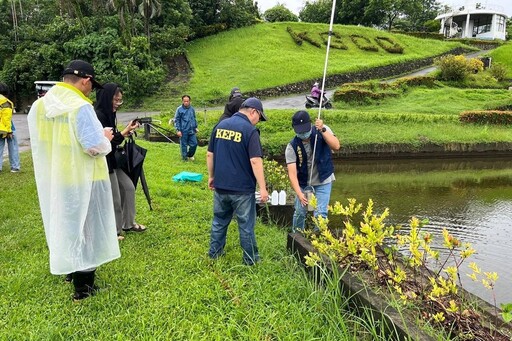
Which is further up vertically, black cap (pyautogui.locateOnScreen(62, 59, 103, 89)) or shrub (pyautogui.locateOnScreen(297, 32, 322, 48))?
shrub (pyautogui.locateOnScreen(297, 32, 322, 48))

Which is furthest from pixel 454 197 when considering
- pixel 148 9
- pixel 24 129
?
pixel 148 9

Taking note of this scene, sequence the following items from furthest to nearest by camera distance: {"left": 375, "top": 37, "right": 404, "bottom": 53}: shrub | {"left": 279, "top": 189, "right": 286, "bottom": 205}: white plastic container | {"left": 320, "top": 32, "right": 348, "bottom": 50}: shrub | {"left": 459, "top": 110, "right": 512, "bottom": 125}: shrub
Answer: {"left": 375, "top": 37, "right": 404, "bottom": 53}: shrub < {"left": 320, "top": 32, "right": 348, "bottom": 50}: shrub < {"left": 459, "top": 110, "right": 512, "bottom": 125}: shrub < {"left": 279, "top": 189, "right": 286, "bottom": 205}: white plastic container

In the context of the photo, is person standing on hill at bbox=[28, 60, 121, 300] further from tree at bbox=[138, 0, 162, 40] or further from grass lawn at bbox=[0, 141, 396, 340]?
tree at bbox=[138, 0, 162, 40]

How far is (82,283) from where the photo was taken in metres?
3.45

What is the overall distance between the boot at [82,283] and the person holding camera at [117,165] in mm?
1299

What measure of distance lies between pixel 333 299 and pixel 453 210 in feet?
21.2

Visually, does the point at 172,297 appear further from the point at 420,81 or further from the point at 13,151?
the point at 420,81

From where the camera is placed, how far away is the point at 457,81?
82.8ft

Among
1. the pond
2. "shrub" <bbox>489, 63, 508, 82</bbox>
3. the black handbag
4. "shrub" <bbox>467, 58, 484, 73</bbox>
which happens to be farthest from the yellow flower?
"shrub" <bbox>489, 63, 508, 82</bbox>

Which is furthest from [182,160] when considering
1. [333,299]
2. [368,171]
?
[333,299]

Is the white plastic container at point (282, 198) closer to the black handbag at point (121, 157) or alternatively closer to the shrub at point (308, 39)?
the black handbag at point (121, 157)

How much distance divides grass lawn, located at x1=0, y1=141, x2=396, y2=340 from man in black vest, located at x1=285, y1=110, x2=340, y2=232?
67 cm

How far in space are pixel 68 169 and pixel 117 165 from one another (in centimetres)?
142

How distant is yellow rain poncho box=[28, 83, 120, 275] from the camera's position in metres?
3.16
